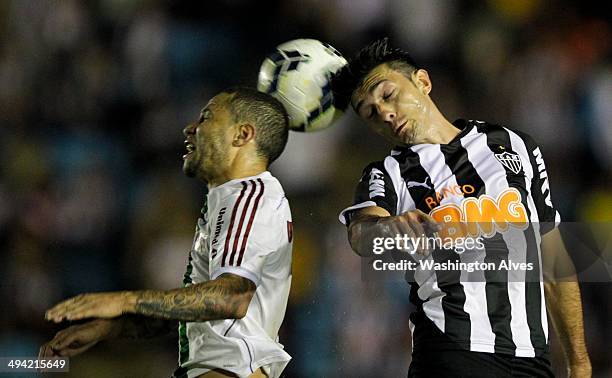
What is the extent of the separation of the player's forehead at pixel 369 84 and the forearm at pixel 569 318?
0.88 m

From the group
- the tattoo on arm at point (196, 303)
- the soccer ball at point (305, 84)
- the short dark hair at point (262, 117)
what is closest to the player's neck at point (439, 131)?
the soccer ball at point (305, 84)

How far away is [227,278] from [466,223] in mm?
765

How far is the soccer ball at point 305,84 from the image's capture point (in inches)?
121

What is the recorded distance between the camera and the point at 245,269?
2434mm

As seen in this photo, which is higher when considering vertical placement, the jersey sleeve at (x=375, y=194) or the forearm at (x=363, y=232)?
the jersey sleeve at (x=375, y=194)

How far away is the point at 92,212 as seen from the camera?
198 inches

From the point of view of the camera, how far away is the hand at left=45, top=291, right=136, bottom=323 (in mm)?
2178

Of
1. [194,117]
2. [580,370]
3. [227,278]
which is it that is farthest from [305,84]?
[194,117]

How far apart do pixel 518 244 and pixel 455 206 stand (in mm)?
231

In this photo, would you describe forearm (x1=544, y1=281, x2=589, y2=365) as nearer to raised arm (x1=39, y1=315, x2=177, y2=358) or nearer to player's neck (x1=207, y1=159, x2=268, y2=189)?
player's neck (x1=207, y1=159, x2=268, y2=189)

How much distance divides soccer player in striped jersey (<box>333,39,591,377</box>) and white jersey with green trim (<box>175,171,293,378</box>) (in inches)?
10.0

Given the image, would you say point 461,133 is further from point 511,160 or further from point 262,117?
point 262,117

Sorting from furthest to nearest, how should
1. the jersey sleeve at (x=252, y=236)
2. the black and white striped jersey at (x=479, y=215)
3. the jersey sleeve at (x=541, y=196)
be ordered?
the jersey sleeve at (x=541, y=196)
the black and white striped jersey at (x=479, y=215)
the jersey sleeve at (x=252, y=236)

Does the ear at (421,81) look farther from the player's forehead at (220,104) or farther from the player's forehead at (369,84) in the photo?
the player's forehead at (220,104)
